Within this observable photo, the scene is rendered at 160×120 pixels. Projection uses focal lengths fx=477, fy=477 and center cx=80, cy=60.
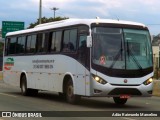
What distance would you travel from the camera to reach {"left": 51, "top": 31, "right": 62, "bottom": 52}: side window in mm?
19484

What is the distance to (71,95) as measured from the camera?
1830 centimetres

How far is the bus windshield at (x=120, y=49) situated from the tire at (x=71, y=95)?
198 centimetres

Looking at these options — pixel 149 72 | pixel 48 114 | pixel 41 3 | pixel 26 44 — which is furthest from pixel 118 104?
pixel 41 3

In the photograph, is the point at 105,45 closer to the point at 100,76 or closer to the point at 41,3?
the point at 100,76

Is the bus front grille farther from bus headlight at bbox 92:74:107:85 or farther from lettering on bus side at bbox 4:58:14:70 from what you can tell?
lettering on bus side at bbox 4:58:14:70

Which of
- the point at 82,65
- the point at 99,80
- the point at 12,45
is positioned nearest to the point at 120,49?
the point at 99,80

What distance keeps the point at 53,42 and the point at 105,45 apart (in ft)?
12.4

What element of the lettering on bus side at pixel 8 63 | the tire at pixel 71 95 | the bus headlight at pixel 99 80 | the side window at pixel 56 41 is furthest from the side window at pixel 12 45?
the bus headlight at pixel 99 80

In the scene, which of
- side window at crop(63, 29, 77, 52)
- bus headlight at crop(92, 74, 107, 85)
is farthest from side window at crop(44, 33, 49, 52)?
bus headlight at crop(92, 74, 107, 85)

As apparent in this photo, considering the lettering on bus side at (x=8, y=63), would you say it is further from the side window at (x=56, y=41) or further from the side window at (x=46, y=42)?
the side window at (x=56, y=41)

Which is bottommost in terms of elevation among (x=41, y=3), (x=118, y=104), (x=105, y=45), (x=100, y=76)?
(x=118, y=104)

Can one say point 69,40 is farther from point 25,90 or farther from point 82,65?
point 25,90

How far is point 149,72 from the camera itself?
17.1 metres

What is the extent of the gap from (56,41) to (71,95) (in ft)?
8.78
